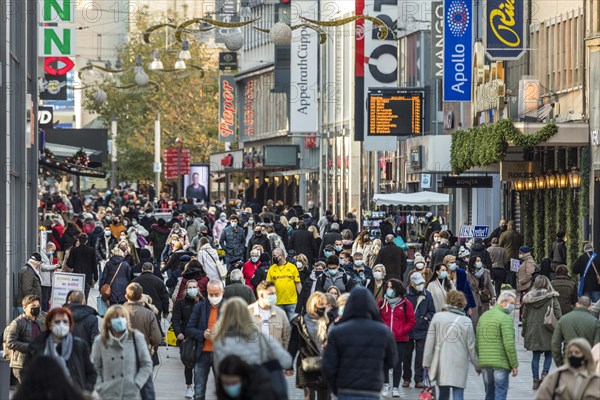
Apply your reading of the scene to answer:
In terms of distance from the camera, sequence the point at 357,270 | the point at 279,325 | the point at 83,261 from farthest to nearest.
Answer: the point at 83,261 < the point at 357,270 < the point at 279,325

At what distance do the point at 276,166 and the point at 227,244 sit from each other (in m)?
49.6

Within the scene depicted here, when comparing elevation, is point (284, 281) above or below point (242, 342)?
below

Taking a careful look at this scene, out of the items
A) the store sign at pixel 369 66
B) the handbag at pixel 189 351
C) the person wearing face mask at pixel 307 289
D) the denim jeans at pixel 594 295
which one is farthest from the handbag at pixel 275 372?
the store sign at pixel 369 66

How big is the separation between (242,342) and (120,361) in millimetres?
2839

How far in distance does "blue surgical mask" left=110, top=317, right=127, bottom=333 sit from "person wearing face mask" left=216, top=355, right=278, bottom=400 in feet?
13.5

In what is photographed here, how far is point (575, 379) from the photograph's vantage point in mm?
13594

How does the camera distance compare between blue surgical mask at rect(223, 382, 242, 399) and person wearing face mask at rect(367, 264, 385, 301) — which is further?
person wearing face mask at rect(367, 264, 385, 301)

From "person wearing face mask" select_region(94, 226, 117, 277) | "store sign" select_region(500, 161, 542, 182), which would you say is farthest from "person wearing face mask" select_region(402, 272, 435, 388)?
"store sign" select_region(500, 161, 542, 182)

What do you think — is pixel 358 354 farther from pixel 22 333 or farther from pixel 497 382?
pixel 22 333

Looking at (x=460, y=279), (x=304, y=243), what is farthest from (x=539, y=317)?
(x=304, y=243)

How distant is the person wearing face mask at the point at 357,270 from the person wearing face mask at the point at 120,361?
905 cm

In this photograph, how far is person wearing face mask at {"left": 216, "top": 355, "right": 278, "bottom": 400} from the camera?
36.2ft

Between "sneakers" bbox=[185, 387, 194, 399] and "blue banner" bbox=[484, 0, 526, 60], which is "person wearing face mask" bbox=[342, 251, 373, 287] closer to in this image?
"sneakers" bbox=[185, 387, 194, 399]

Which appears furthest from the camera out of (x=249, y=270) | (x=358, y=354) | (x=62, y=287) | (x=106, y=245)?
(x=106, y=245)
